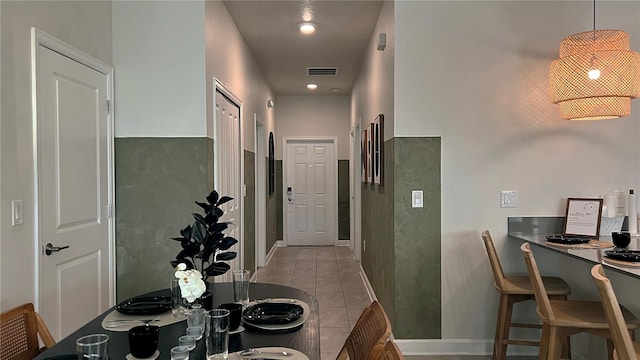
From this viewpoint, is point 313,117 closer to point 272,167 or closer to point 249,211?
point 272,167

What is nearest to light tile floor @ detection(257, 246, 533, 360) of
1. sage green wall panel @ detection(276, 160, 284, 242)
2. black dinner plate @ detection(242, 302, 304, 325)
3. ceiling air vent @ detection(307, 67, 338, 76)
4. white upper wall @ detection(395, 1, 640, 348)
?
sage green wall panel @ detection(276, 160, 284, 242)

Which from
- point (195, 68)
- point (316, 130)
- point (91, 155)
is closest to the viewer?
point (91, 155)

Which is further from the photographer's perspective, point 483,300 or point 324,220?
point 324,220

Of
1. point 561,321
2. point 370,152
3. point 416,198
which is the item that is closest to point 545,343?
point 561,321

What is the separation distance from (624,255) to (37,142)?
307cm

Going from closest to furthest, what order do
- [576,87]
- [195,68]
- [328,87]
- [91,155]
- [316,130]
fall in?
[576,87] → [91,155] → [195,68] → [328,87] → [316,130]

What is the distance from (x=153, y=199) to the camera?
3.16 m

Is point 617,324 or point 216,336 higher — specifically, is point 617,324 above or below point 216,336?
below

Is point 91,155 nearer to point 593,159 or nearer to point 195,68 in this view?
point 195,68

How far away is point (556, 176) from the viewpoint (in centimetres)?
321

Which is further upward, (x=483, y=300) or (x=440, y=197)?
(x=440, y=197)

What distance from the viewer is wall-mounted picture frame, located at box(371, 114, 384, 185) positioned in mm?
3850

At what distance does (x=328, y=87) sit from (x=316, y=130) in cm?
92

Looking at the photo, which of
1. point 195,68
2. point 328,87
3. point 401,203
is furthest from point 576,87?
point 328,87
